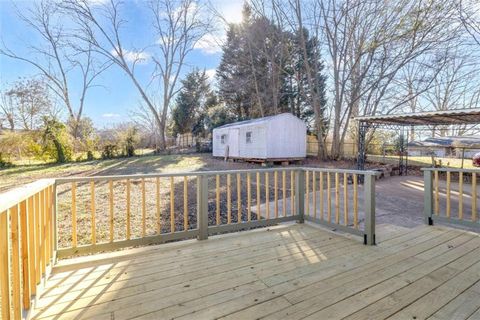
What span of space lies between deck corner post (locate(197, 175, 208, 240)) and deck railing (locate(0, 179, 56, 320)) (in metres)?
1.37

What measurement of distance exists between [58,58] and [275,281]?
72.8ft

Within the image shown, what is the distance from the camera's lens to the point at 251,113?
20109 millimetres

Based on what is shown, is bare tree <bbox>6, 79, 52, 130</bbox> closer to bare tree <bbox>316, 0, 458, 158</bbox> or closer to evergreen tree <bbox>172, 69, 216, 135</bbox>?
evergreen tree <bbox>172, 69, 216, 135</bbox>

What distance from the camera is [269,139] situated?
39.2ft

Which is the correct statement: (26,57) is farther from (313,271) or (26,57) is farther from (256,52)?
(313,271)

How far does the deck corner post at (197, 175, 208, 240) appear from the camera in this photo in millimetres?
2928

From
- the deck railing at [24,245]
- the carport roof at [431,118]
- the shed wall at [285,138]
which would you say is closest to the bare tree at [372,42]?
the shed wall at [285,138]

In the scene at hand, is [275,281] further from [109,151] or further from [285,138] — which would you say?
[109,151]

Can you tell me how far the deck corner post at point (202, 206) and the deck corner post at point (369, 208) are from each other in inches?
70.2

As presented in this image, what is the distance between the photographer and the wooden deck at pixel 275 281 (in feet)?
5.46

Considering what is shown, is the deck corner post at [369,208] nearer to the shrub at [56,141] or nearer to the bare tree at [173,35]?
the shrub at [56,141]

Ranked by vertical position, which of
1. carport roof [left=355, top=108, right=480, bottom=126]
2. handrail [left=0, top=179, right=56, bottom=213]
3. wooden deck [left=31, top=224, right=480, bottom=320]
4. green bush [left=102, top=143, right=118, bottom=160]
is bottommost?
wooden deck [left=31, top=224, right=480, bottom=320]

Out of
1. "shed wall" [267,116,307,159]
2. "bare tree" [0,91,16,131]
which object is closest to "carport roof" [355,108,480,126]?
"shed wall" [267,116,307,159]

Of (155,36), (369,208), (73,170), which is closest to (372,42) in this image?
(369,208)
